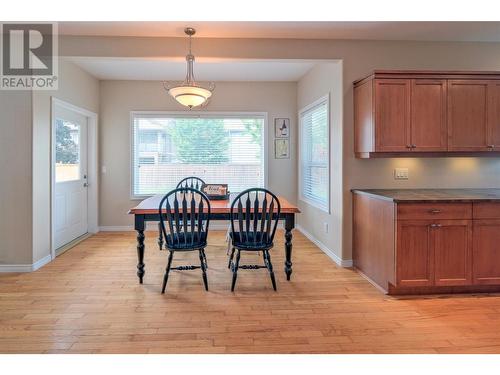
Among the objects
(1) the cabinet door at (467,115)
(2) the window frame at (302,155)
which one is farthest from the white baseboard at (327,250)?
(1) the cabinet door at (467,115)

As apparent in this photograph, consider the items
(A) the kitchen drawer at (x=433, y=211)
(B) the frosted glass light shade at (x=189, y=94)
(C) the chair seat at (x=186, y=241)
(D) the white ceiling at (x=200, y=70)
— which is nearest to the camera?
(A) the kitchen drawer at (x=433, y=211)

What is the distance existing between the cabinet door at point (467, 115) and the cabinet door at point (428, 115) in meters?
0.07

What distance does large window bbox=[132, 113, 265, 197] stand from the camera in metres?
5.76

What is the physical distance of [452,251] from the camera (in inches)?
114

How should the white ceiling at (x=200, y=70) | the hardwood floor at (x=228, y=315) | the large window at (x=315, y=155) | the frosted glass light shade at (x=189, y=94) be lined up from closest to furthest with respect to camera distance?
the hardwood floor at (x=228, y=315) < the frosted glass light shade at (x=189, y=94) < the large window at (x=315, y=155) < the white ceiling at (x=200, y=70)

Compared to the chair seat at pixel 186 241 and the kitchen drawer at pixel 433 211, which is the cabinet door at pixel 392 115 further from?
the chair seat at pixel 186 241

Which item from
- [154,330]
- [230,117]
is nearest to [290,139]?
[230,117]

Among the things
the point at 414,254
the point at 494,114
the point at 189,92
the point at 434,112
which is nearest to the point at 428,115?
the point at 434,112

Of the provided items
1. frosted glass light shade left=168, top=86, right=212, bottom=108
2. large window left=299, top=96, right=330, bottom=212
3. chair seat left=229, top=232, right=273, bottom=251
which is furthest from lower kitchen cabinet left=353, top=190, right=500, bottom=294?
frosted glass light shade left=168, top=86, right=212, bottom=108

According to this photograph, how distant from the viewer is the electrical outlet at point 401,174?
367cm

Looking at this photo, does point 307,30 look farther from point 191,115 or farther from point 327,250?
point 191,115

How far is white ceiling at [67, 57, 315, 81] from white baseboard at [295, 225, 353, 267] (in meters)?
2.48

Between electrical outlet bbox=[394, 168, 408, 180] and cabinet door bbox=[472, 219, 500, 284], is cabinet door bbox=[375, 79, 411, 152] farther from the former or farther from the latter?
cabinet door bbox=[472, 219, 500, 284]
